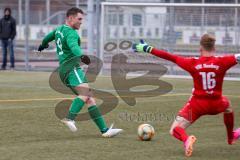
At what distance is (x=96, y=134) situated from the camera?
11234 mm

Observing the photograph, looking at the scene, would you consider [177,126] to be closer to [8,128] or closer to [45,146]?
[45,146]

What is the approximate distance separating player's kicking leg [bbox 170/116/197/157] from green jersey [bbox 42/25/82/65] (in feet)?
6.70

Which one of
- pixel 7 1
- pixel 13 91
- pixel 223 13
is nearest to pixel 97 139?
pixel 13 91

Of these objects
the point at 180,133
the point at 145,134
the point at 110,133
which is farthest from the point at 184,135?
the point at 110,133

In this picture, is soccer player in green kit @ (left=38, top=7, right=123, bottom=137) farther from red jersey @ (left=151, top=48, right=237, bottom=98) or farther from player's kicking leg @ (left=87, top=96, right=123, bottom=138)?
red jersey @ (left=151, top=48, right=237, bottom=98)

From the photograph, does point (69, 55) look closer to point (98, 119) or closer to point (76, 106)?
point (76, 106)

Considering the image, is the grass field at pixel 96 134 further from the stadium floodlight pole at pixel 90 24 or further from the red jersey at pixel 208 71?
the stadium floodlight pole at pixel 90 24

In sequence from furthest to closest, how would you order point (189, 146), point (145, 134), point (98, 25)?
point (98, 25) → point (145, 134) → point (189, 146)

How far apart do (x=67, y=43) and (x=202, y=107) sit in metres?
2.55

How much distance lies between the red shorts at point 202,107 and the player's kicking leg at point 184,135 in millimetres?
79

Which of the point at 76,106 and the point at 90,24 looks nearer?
the point at 76,106

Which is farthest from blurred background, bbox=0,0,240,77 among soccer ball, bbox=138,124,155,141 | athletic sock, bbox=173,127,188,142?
athletic sock, bbox=173,127,188,142

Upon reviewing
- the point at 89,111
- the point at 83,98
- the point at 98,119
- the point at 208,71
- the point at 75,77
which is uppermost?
the point at 208,71

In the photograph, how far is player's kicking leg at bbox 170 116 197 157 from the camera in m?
9.16
